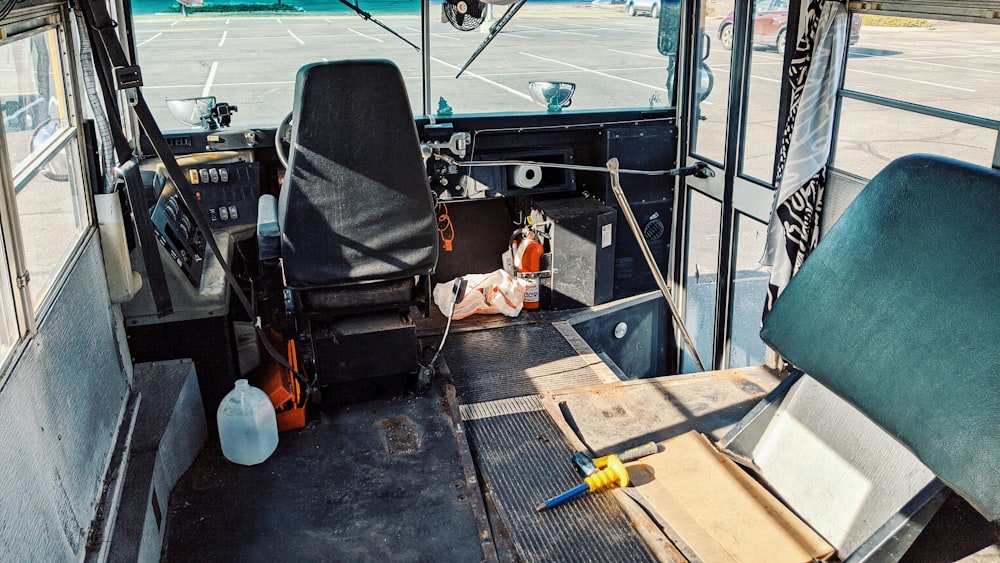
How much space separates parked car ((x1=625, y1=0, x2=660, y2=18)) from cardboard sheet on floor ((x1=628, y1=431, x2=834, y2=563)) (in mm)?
2729

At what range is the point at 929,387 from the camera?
2.01 meters

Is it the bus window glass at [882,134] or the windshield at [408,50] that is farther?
the windshield at [408,50]

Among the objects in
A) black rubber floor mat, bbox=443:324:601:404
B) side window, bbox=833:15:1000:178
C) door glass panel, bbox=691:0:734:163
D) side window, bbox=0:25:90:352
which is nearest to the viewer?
side window, bbox=0:25:90:352

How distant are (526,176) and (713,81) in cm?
115

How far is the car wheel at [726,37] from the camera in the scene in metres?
4.15

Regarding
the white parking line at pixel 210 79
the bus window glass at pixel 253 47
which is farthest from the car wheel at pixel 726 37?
the white parking line at pixel 210 79

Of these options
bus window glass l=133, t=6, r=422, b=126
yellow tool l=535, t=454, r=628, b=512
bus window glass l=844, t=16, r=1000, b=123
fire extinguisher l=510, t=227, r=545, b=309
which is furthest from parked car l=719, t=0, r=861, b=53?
yellow tool l=535, t=454, r=628, b=512

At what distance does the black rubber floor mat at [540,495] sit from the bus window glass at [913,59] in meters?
1.93

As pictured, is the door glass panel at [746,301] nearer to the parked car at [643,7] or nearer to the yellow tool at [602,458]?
the parked car at [643,7]

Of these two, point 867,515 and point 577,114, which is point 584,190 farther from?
point 867,515

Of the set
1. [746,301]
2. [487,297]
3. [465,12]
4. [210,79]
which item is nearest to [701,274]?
[746,301]

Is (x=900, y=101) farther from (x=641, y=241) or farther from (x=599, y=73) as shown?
(x=599, y=73)

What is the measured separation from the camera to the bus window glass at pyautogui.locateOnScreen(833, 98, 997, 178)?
10.6ft

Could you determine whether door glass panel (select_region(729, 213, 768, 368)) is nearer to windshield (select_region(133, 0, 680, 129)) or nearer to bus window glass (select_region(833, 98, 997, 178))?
bus window glass (select_region(833, 98, 997, 178))
